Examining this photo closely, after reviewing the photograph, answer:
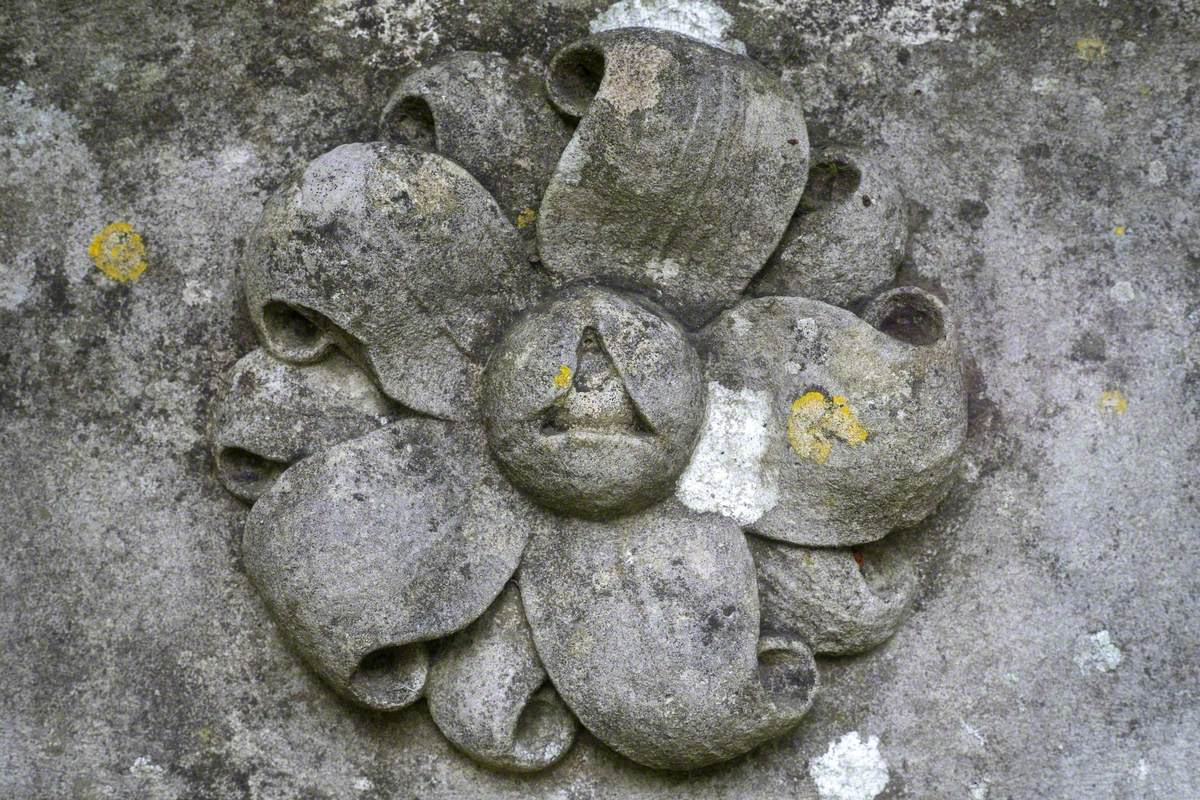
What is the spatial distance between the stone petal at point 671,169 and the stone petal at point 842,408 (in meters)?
0.12

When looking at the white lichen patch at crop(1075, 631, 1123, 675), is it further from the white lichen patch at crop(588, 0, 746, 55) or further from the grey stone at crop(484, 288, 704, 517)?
the white lichen patch at crop(588, 0, 746, 55)

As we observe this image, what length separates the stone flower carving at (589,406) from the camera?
1.97 metres

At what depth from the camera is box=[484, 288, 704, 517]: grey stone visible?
1.96 meters

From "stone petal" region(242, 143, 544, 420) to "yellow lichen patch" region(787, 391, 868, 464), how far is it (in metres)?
0.51

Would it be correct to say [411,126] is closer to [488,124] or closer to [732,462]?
[488,124]

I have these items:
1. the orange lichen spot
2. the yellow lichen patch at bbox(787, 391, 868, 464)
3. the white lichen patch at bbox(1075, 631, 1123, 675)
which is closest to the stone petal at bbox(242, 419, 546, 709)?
the orange lichen spot

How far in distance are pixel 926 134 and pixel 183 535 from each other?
58.7 inches

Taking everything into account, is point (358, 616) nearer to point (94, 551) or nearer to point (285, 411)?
point (285, 411)

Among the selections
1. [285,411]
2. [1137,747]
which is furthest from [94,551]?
[1137,747]

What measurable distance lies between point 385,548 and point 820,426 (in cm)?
74

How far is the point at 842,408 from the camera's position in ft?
6.62

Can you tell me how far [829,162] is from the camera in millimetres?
2098

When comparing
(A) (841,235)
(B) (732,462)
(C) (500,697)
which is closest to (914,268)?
(A) (841,235)

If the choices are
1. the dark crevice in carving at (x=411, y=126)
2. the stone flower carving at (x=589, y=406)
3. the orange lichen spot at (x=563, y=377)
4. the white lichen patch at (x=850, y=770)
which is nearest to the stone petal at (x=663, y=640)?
the stone flower carving at (x=589, y=406)
